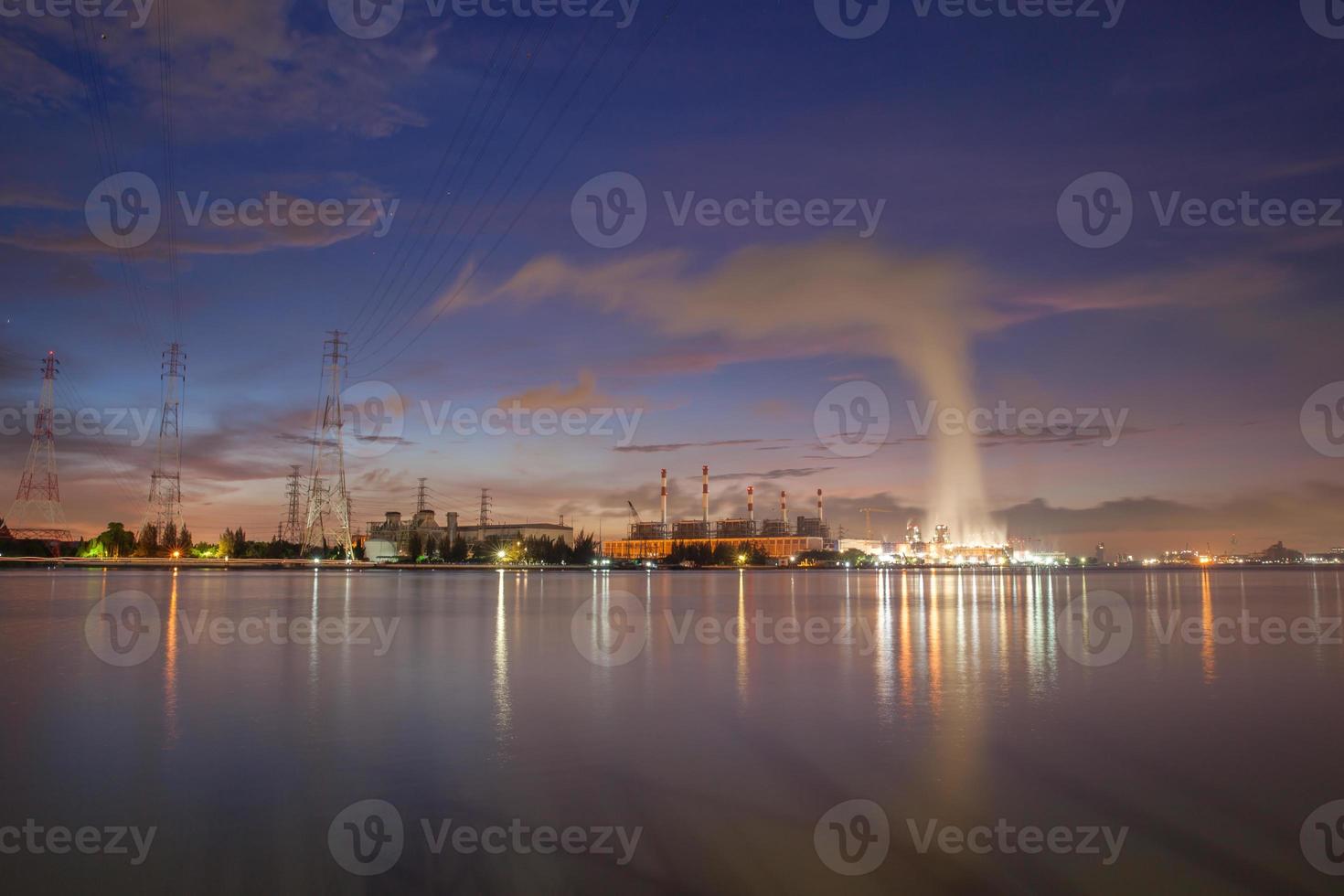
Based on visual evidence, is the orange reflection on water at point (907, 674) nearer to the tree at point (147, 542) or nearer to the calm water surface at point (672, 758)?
the calm water surface at point (672, 758)

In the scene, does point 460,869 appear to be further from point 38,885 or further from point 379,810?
Result: point 38,885

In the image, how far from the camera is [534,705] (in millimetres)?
14219

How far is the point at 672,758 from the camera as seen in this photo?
11.0 m

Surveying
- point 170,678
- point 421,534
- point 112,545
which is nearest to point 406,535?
point 421,534

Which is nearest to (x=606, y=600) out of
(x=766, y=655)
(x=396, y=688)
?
(x=766, y=655)

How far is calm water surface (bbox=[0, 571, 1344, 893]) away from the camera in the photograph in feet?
23.6

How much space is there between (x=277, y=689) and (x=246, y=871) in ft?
30.6

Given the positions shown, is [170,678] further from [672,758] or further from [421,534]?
[421,534]

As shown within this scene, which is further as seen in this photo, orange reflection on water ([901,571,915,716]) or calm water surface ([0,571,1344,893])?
orange reflection on water ([901,571,915,716])

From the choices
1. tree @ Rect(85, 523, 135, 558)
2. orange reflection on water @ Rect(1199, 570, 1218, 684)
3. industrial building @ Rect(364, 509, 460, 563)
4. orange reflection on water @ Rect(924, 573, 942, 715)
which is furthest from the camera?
industrial building @ Rect(364, 509, 460, 563)

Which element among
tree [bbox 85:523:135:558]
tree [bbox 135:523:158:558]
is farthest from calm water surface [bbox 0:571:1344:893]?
tree [bbox 85:523:135:558]

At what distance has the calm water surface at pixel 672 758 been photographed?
283 inches

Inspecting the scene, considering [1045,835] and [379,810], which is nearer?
[1045,835]

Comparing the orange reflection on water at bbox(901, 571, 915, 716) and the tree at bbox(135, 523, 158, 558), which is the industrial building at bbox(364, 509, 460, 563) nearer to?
the tree at bbox(135, 523, 158, 558)
